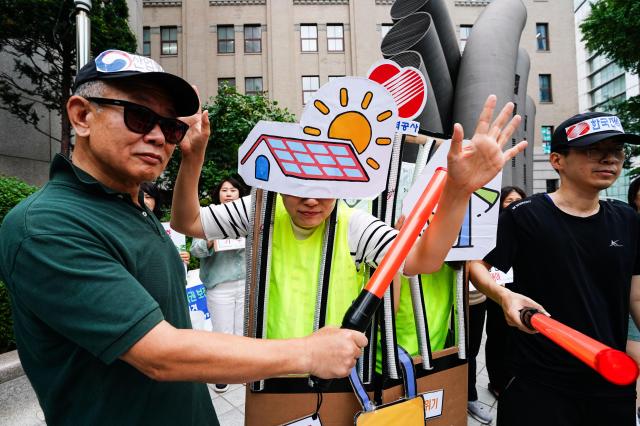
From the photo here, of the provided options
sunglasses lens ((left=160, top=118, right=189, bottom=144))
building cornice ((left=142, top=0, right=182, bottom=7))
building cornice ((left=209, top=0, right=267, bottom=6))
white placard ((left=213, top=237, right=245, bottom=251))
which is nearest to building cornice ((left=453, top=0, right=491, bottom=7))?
building cornice ((left=209, top=0, right=267, bottom=6))

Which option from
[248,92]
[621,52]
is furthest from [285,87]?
[621,52]

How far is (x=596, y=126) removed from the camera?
1.65 metres

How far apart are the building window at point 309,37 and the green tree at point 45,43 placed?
11088mm

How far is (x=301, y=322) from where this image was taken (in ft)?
4.66

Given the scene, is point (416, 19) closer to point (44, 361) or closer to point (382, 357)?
point (382, 357)

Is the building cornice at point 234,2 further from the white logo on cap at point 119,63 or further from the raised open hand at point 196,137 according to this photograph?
the white logo on cap at point 119,63

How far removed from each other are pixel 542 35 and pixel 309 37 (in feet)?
40.8

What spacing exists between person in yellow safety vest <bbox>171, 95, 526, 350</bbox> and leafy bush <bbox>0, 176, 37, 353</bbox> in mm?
2399

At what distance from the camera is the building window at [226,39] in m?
19.3

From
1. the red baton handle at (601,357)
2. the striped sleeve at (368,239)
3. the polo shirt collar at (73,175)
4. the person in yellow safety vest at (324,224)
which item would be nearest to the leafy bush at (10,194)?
the person in yellow safety vest at (324,224)

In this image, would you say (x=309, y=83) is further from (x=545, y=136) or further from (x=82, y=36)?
(x=82, y=36)

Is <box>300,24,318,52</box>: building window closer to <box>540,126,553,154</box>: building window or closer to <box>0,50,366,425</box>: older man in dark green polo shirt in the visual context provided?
<box>540,126,553,154</box>: building window

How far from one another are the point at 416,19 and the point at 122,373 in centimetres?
673

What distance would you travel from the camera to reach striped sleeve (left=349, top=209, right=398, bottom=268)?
4.41ft
